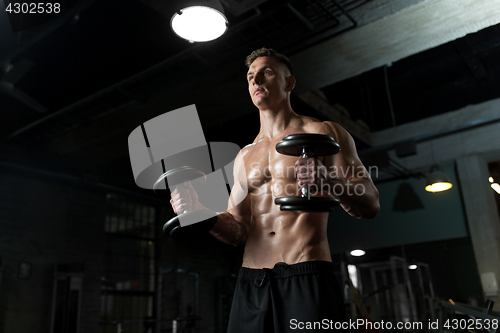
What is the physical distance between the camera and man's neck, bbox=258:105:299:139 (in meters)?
1.59

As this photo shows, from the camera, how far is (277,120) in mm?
1601

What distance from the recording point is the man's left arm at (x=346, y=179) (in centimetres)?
112

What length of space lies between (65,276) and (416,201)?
19.3ft

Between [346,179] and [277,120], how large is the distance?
0.51 m

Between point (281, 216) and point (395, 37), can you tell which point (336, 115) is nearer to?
point (395, 37)

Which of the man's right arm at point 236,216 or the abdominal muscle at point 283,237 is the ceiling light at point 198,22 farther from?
the abdominal muscle at point 283,237

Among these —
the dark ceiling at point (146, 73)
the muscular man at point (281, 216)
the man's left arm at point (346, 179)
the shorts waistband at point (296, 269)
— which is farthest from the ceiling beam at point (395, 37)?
the shorts waistband at point (296, 269)

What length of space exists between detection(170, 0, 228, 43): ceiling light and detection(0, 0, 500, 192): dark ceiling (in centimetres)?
29

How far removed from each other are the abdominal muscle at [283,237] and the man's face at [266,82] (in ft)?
1.09

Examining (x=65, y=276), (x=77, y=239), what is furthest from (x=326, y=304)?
(x=77, y=239)

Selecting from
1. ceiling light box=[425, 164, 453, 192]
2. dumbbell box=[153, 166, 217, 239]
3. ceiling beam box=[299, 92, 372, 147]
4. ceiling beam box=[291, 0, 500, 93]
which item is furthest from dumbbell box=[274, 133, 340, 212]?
ceiling light box=[425, 164, 453, 192]

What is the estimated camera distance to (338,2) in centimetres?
340

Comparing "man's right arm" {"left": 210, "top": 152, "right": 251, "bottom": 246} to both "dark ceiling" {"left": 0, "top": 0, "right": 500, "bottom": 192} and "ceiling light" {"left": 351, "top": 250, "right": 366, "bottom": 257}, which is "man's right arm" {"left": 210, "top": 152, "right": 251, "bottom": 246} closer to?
"dark ceiling" {"left": 0, "top": 0, "right": 500, "bottom": 192}

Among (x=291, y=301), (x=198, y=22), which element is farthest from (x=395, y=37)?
(x=291, y=301)
